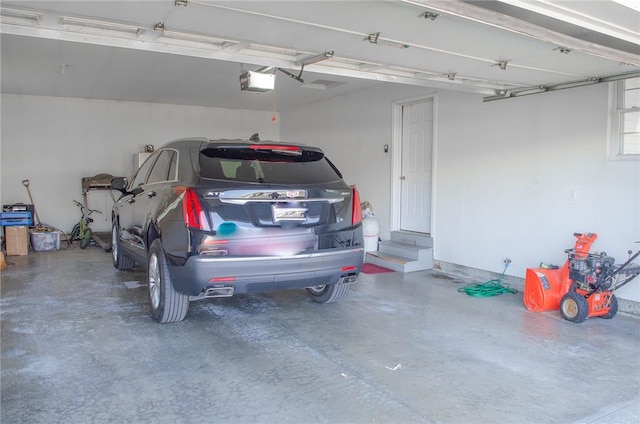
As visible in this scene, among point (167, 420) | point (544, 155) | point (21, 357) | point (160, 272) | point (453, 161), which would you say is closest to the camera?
point (167, 420)

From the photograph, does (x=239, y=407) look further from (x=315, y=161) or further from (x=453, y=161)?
(x=453, y=161)

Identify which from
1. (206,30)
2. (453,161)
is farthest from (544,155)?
(206,30)

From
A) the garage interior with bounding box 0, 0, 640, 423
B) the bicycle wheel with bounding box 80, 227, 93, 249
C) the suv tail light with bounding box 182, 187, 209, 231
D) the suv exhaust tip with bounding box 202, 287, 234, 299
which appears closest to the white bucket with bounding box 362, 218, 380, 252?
the garage interior with bounding box 0, 0, 640, 423

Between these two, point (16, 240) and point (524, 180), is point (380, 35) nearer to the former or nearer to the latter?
point (524, 180)

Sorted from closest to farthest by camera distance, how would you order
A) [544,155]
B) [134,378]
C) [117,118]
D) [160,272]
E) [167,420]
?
[167,420] < [134,378] < [160,272] < [544,155] < [117,118]

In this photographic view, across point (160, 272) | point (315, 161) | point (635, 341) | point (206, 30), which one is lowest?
point (635, 341)

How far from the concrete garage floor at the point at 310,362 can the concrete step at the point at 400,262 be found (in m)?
1.37

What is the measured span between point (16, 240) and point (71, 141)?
2.69 m

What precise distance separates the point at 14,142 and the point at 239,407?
28.7ft

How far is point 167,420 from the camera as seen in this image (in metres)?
2.50

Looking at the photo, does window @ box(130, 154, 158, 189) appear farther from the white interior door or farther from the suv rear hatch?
the white interior door

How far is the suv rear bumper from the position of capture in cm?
343

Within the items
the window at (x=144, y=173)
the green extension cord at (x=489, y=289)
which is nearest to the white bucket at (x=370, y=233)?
the green extension cord at (x=489, y=289)

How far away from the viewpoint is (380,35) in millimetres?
3445
